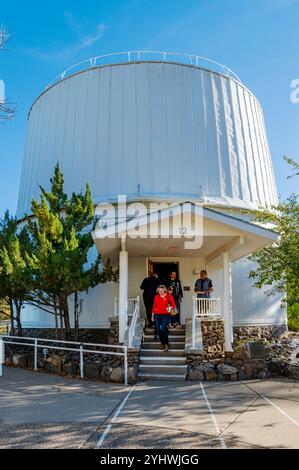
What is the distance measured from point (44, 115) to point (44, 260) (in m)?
10.9

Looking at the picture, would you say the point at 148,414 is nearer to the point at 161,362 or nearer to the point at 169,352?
the point at 161,362

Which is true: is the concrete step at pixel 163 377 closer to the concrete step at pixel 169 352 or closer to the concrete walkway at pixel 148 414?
the concrete walkway at pixel 148 414

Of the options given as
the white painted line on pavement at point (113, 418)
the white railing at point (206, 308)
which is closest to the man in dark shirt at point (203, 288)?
the white railing at point (206, 308)

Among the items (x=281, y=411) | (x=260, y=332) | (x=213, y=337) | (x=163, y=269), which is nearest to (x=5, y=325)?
(x=163, y=269)

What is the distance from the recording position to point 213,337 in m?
12.0

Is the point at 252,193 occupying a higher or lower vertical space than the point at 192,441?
higher

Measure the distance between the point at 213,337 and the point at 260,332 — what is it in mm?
5771

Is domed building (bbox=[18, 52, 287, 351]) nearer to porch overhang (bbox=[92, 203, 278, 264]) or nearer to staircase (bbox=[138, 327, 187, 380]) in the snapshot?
porch overhang (bbox=[92, 203, 278, 264])

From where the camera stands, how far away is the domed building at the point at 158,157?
1636cm

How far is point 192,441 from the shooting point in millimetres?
5387

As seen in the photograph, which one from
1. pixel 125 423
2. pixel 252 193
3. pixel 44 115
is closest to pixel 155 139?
pixel 252 193

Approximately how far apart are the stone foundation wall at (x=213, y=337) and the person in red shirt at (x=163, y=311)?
3.92 ft
